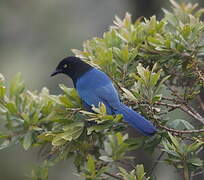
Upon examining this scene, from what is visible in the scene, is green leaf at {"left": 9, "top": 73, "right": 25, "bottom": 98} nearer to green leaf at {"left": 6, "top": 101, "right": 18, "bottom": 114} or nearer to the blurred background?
green leaf at {"left": 6, "top": 101, "right": 18, "bottom": 114}

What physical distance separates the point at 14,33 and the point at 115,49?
355 inches

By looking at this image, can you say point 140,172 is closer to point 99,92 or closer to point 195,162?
point 195,162

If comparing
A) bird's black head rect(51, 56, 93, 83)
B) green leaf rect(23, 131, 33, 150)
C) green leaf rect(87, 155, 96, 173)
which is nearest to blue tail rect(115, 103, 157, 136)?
green leaf rect(87, 155, 96, 173)

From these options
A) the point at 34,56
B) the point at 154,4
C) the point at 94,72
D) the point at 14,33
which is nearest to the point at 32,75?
the point at 34,56

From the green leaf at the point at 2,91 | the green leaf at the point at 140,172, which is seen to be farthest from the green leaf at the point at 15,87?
the green leaf at the point at 140,172

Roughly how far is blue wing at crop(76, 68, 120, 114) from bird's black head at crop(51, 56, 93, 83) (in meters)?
0.18

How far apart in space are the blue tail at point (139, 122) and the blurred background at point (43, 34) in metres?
7.06

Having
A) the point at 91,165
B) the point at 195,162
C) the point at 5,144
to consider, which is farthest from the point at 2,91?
the point at 195,162

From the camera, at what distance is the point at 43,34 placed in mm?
12633

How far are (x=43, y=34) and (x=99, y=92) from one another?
852 centimetres

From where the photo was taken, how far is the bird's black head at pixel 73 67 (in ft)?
15.8

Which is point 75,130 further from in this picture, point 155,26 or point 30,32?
point 30,32

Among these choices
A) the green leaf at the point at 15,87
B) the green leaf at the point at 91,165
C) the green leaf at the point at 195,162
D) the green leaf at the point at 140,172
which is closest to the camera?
the green leaf at the point at 140,172

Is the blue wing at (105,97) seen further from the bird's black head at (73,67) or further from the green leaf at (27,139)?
the green leaf at (27,139)
